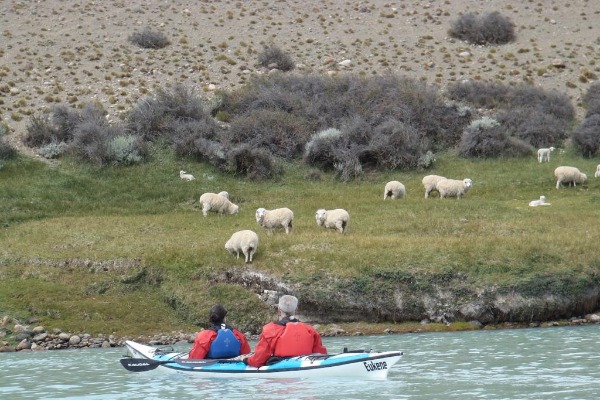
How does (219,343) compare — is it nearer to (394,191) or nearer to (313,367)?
(313,367)

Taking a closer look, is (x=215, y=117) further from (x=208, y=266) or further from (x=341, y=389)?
(x=341, y=389)

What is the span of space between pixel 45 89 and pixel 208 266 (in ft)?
111

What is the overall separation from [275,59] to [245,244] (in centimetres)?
3932

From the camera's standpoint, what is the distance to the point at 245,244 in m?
29.8

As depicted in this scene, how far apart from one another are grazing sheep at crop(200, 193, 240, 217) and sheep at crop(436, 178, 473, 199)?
28.1ft

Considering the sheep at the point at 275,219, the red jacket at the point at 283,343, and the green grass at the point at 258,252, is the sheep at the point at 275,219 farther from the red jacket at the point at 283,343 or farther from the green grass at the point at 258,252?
the red jacket at the point at 283,343

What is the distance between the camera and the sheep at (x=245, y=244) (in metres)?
29.8

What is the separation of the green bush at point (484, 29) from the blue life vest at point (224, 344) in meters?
58.1

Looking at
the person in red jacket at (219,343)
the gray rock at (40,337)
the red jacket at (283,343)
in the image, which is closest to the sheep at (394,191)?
the gray rock at (40,337)

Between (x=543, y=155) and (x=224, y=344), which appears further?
(x=543, y=155)

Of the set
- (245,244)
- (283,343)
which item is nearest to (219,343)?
(283,343)

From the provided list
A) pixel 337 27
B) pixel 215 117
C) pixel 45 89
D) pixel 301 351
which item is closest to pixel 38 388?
pixel 301 351

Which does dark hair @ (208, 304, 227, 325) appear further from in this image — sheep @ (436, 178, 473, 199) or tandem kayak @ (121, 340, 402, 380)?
sheep @ (436, 178, 473, 199)

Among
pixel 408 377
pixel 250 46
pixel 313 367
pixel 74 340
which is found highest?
pixel 250 46
